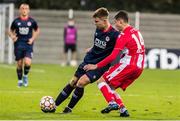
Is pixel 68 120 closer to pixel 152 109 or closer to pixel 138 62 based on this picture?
pixel 138 62

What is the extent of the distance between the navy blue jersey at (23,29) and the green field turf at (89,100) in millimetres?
1314

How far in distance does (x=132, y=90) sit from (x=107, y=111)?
20.8 ft

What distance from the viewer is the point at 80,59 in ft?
122

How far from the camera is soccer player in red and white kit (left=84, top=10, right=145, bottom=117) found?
1428 centimetres

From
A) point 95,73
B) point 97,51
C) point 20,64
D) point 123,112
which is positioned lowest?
point 20,64

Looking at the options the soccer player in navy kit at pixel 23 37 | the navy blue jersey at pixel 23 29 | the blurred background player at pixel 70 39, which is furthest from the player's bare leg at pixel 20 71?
the blurred background player at pixel 70 39

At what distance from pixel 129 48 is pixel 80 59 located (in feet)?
74.7

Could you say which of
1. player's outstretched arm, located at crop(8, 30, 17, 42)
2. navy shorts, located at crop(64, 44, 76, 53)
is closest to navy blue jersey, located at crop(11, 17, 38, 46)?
player's outstretched arm, located at crop(8, 30, 17, 42)

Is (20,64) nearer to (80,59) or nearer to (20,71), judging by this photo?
(20,71)

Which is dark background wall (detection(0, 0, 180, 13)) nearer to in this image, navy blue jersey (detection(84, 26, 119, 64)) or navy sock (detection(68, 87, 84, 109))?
navy blue jersey (detection(84, 26, 119, 64))

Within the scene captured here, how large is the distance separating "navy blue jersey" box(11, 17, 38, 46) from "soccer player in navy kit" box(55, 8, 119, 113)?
20.6 feet

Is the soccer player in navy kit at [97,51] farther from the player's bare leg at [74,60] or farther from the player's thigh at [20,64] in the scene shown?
the player's bare leg at [74,60]

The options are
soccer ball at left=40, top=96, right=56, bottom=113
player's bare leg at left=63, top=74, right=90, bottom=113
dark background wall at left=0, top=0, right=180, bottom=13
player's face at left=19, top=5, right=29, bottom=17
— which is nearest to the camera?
player's bare leg at left=63, top=74, right=90, bottom=113

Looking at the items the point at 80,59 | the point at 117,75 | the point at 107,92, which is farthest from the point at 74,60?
the point at 107,92
